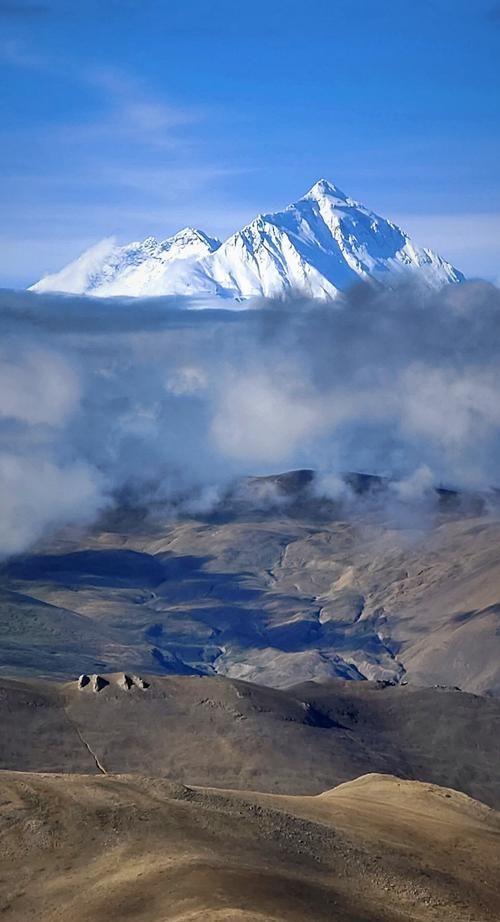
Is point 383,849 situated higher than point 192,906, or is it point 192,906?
point 192,906

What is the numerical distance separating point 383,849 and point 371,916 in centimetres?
2285

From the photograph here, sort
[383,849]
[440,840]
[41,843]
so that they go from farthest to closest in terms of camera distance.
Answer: [440,840], [383,849], [41,843]

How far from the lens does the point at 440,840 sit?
12619 centimetres

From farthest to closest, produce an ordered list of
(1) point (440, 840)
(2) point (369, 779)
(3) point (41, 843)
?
(2) point (369, 779) < (1) point (440, 840) < (3) point (41, 843)

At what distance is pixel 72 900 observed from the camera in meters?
94.9

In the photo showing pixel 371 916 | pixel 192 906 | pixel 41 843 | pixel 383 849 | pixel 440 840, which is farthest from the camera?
pixel 440 840

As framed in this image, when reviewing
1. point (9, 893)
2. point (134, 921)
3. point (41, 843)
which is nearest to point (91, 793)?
point (41, 843)

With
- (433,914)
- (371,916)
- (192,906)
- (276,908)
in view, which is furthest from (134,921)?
(433,914)

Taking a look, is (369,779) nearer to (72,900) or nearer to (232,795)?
(232,795)

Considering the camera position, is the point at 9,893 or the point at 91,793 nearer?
the point at 9,893

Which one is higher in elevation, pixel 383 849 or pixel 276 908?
pixel 276 908

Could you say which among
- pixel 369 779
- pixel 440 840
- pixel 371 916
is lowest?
pixel 369 779

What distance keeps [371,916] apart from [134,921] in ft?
57.0

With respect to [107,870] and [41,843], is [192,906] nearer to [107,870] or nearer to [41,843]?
[107,870]
